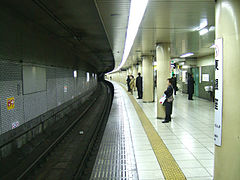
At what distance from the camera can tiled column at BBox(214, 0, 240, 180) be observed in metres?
2.61

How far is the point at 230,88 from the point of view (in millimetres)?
2684

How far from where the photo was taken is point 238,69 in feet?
8.58

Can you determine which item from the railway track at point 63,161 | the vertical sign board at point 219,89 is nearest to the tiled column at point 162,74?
the railway track at point 63,161

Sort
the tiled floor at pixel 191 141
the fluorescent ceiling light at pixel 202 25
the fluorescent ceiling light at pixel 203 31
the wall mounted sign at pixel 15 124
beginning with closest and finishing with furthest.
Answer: the tiled floor at pixel 191 141
the wall mounted sign at pixel 15 124
the fluorescent ceiling light at pixel 202 25
the fluorescent ceiling light at pixel 203 31

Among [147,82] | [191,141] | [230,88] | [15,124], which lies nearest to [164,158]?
[191,141]

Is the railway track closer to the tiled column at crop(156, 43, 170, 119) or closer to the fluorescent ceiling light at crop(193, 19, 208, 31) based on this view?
the tiled column at crop(156, 43, 170, 119)

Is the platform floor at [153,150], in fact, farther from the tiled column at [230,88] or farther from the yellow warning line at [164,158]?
the tiled column at [230,88]

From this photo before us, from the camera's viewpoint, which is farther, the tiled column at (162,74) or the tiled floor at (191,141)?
the tiled column at (162,74)

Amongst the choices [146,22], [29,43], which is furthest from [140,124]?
[29,43]

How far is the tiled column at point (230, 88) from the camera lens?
261cm

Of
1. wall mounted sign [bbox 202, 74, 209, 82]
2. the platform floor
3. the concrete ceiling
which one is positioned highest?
the concrete ceiling

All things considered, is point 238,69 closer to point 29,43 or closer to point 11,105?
point 11,105

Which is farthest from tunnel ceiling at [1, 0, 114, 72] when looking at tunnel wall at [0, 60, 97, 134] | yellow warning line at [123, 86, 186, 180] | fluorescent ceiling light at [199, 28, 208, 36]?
yellow warning line at [123, 86, 186, 180]

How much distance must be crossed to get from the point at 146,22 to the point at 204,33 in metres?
2.69
